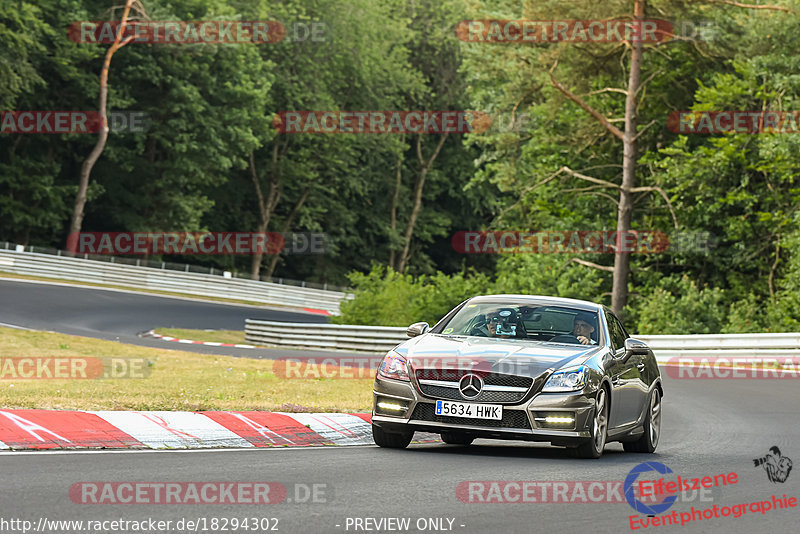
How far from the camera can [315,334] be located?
33.5m

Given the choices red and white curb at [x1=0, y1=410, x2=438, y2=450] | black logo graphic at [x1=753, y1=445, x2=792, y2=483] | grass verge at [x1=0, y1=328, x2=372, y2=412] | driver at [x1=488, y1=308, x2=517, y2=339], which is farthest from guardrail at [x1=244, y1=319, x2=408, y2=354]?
black logo graphic at [x1=753, y1=445, x2=792, y2=483]

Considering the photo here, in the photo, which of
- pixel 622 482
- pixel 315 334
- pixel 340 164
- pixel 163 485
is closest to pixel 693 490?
pixel 622 482

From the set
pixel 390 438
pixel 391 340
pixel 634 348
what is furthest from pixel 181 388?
pixel 391 340

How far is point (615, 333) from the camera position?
12.3m

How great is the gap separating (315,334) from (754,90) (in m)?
15.7

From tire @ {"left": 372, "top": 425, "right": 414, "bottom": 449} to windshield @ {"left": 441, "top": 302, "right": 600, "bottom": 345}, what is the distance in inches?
45.6

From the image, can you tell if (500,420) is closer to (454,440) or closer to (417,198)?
(454,440)

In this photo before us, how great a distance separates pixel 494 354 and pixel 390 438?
132cm

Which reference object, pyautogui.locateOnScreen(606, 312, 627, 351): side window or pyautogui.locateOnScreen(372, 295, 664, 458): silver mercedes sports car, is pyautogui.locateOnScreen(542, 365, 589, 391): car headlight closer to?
pyautogui.locateOnScreen(372, 295, 664, 458): silver mercedes sports car

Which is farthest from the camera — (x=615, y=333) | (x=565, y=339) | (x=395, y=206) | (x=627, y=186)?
(x=395, y=206)

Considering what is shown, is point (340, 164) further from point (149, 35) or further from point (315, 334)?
point (315, 334)

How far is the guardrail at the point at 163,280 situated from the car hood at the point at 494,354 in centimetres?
4259

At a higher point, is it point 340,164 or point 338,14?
point 338,14

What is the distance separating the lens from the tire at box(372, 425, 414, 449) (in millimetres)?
11203
